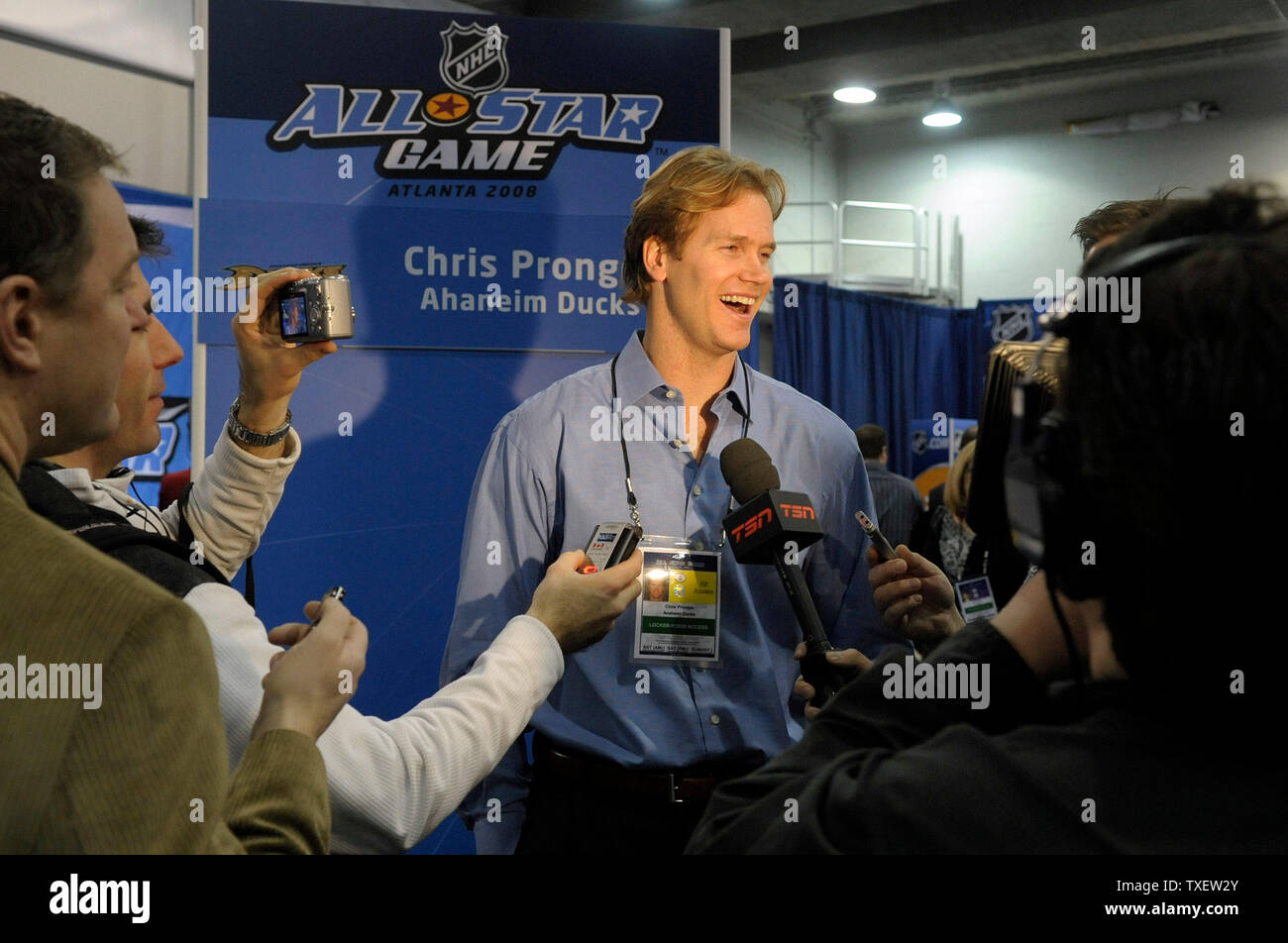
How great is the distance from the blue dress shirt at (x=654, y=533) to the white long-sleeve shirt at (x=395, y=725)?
0.45 m

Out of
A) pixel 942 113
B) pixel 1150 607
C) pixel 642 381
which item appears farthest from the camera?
pixel 942 113

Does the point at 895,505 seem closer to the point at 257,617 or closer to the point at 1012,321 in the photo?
the point at 257,617

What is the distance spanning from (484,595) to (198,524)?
1.55ft

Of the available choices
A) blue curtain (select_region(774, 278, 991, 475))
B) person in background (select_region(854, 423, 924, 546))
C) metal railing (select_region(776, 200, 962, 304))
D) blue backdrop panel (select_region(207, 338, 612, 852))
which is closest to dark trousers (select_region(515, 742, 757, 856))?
blue backdrop panel (select_region(207, 338, 612, 852))

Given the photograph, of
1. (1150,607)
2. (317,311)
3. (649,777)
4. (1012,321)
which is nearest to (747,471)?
(649,777)

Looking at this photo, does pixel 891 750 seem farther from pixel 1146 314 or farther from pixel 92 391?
pixel 92 391

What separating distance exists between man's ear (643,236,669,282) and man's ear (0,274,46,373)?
1.33 metres

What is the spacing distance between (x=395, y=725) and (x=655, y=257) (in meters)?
1.16

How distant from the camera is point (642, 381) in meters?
2.03

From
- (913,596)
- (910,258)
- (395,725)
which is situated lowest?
(395,725)

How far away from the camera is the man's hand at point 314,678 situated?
3.14ft

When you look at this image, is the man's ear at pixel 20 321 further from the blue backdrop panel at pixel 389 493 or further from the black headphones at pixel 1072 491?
the blue backdrop panel at pixel 389 493
